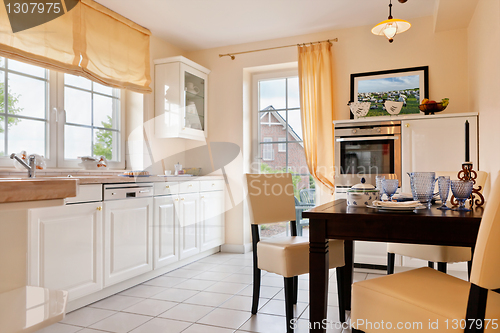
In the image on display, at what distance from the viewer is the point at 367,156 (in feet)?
11.6

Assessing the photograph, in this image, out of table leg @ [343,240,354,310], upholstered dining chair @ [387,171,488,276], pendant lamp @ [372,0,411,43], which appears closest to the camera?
upholstered dining chair @ [387,171,488,276]

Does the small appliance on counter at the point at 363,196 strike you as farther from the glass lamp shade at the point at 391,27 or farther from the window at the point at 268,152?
the window at the point at 268,152

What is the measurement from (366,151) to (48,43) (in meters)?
3.03

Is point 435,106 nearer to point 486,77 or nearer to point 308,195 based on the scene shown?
point 486,77

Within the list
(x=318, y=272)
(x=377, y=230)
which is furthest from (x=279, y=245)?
(x=377, y=230)

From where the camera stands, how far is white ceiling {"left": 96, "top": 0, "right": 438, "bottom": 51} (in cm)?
341

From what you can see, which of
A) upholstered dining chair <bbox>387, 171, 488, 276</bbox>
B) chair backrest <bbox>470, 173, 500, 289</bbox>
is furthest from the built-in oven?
chair backrest <bbox>470, 173, 500, 289</bbox>

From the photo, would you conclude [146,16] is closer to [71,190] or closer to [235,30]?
[235,30]

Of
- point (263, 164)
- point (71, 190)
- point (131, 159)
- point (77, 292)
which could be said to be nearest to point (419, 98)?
point (263, 164)

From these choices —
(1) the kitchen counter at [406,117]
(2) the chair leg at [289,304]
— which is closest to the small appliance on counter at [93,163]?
(2) the chair leg at [289,304]

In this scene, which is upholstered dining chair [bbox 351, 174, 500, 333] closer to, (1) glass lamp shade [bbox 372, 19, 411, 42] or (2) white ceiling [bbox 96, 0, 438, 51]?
(1) glass lamp shade [bbox 372, 19, 411, 42]

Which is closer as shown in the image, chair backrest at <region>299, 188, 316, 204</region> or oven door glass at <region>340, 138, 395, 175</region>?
oven door glass at <region>340, 138, 395, 175</region>

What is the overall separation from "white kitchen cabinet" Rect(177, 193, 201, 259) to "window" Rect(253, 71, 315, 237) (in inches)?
44.9

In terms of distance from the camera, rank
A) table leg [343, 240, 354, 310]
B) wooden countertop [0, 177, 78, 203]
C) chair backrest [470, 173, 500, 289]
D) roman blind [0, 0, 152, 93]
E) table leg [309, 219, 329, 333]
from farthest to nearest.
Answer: roman blind [0, 0, 152, 93] → table leg [343, 240, 354, 310] → table leg [309, 219, 329, 333] → chair backrest [470, 173, 500, 289] → wooden countertop [0, 177, 78, 203]
